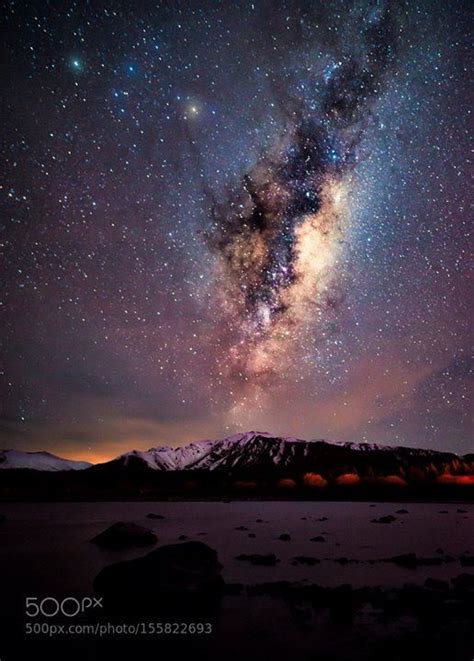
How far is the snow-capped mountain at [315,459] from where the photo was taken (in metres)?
134

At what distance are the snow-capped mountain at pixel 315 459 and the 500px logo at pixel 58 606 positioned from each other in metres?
128

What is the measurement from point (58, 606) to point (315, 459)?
543 feet

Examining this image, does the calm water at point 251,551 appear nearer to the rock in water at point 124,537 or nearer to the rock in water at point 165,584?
the rock in water at point 124,537

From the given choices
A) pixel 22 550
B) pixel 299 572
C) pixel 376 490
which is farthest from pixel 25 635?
pixel 376 490

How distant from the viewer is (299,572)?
11734mm

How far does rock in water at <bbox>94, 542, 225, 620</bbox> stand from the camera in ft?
27.1

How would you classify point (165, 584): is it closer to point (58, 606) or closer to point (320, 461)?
point (58, 606)

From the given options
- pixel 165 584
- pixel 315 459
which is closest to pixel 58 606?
pixel 165 584

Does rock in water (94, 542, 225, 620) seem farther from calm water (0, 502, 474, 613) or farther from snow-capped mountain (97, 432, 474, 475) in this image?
snow-capped mountain (97, 432, 474, 475)

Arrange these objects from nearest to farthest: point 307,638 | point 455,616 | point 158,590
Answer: point 307,638
point 455,616
point 158,590

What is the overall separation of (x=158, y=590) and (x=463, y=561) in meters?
10.2

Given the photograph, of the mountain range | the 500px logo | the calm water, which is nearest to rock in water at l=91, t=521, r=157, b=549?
the calm water

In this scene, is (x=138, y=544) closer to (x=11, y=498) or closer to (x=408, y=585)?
(x=408, y=585)

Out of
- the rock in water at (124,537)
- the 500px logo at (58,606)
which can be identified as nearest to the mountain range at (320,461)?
the rock in water at (124,537)
